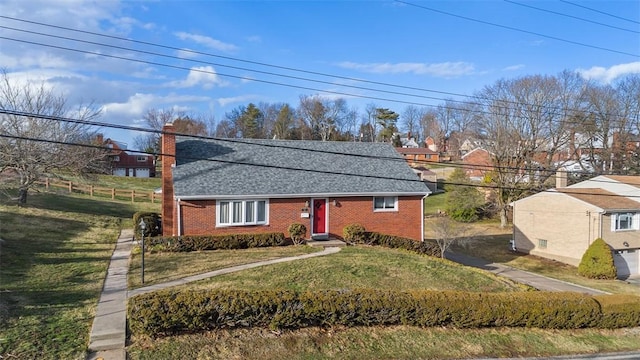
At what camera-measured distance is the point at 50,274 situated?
14.8 metres

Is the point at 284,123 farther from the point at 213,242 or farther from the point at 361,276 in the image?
the point at 361,276

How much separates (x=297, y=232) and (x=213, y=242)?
4102mm

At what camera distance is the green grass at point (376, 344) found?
9.66 metres

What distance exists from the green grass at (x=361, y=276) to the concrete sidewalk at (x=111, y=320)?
2.26 m

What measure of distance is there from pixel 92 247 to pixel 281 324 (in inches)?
537

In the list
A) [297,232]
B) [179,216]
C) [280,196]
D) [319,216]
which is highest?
[280,196]

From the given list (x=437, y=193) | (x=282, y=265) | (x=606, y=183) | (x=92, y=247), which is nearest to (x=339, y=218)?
(x=282, y=265)

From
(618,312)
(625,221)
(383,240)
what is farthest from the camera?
(625,221)

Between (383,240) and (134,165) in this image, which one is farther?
(134,165)

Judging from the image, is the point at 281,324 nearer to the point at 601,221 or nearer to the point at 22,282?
the point at 22,282

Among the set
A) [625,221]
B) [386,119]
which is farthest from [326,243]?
[386,119]

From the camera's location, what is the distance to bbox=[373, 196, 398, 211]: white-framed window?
81.8 ft

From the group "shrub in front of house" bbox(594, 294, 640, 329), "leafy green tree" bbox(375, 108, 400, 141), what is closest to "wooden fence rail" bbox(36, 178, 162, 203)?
"shrub in front of house" bbox(594, 294, 640, 329)

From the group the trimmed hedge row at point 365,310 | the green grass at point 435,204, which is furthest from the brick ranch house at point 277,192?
the green grass at point 435,204
